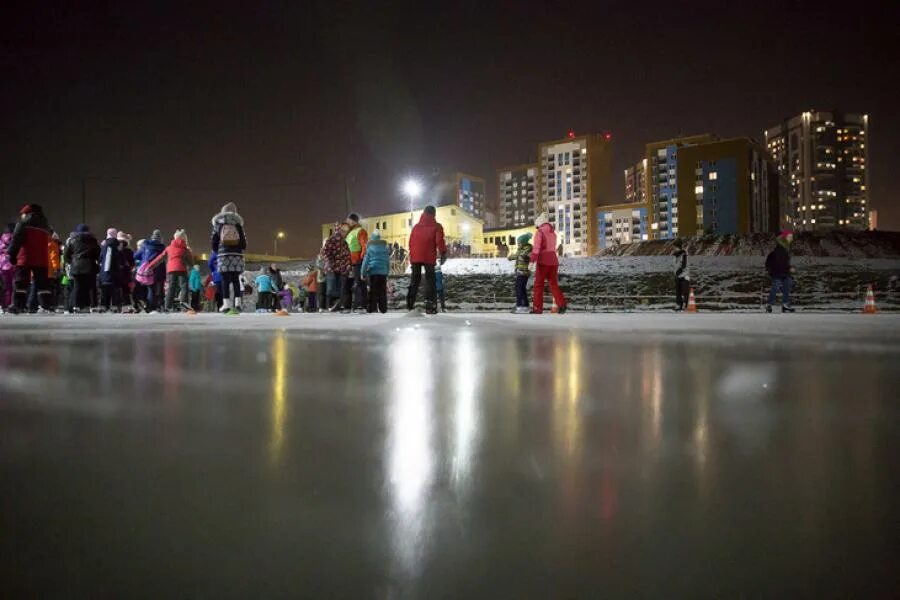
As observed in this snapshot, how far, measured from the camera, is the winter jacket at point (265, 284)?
16.0 meters

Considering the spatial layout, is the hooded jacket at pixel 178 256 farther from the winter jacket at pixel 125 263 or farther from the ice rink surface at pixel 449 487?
the ice rink surface at pixel 449 487

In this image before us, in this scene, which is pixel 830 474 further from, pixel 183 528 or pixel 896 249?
pixel 896 249

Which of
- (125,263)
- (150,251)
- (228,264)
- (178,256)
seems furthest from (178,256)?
(228,264)

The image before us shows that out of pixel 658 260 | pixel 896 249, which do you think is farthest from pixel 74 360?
pixel 896 249

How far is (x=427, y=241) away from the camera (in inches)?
352

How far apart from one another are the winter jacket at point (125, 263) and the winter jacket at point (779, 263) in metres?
13.0

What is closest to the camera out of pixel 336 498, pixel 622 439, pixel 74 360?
pixel 336 498

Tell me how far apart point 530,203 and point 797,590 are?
6880 inches

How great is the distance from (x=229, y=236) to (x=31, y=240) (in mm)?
3049

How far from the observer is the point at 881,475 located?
4.21ft

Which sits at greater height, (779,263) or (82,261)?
(82,261)

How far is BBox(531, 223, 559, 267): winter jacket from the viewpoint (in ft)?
32.7

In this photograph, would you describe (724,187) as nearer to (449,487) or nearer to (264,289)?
(264,289)

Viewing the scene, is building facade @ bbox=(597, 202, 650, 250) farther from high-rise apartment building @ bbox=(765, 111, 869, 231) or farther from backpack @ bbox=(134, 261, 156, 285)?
backpack @ bbox=(134, 261, 156, 285)
